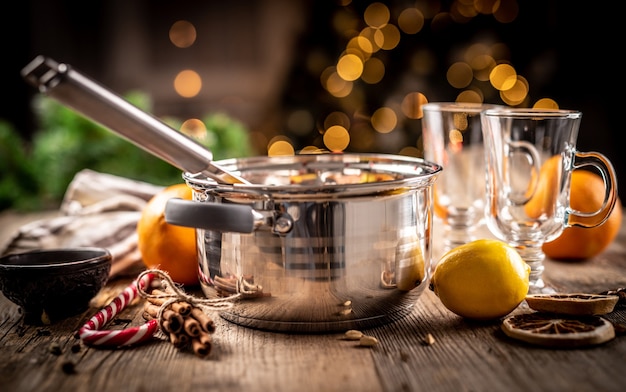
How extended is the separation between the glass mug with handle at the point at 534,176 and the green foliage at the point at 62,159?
3.44 ft

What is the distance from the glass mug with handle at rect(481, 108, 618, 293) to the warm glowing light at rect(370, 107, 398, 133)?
65.6 inches

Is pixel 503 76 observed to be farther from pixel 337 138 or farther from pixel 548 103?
Answer: pixel 337 138

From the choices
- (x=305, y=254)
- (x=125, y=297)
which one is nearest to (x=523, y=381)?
(x=305, y=254)

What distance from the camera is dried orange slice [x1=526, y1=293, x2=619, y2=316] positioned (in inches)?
35.5

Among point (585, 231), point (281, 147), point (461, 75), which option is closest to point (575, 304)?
point (585, 231)

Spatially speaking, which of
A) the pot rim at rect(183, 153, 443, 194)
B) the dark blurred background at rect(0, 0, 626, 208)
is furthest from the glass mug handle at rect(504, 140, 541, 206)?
the dark blurred background at rect(0, 0, 626, 208)

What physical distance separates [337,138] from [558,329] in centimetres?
212

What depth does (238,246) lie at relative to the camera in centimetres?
88

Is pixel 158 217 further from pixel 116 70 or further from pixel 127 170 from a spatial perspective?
pixel 116 70

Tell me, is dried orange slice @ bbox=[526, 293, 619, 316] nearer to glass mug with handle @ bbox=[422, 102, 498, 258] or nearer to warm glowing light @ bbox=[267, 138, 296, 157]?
glass mug with handle @ bbox=[422, 102, 498, 258]

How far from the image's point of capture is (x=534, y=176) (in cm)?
108

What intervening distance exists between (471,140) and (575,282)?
321 millimetres

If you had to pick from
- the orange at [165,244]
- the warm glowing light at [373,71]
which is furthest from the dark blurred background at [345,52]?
the orange at [165,244]

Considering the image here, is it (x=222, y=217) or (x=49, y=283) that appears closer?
(x=222, y=217)
